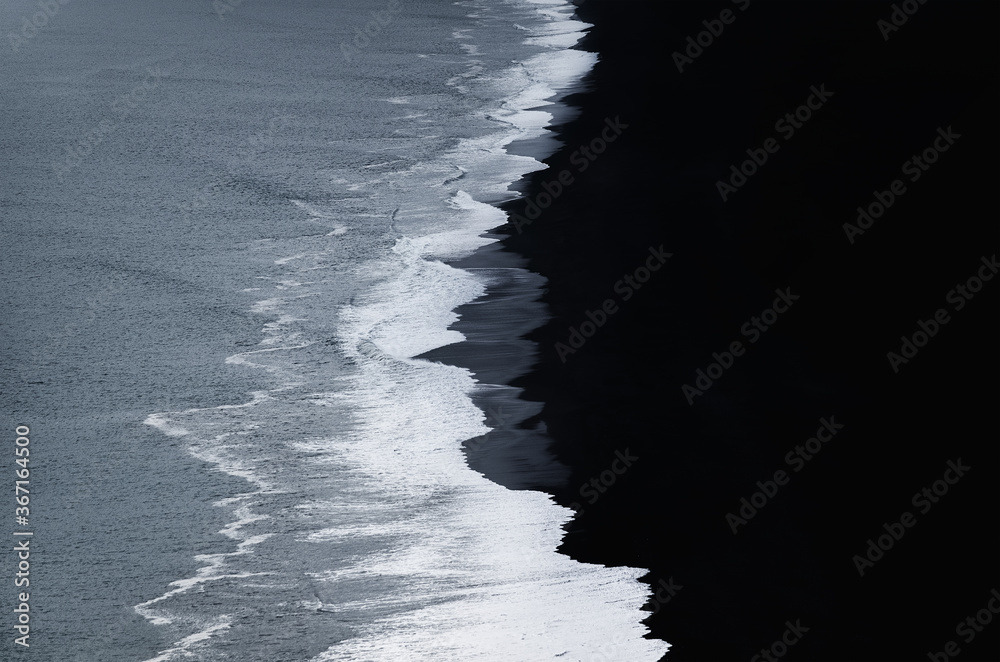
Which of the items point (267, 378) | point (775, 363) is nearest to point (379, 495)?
point (267, 378)

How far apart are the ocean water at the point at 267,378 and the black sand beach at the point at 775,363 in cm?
23

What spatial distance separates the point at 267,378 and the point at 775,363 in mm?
1848

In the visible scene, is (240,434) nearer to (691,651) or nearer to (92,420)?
(92,420)

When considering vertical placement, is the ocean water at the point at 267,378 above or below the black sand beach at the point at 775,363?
below

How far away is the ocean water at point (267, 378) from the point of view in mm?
2969

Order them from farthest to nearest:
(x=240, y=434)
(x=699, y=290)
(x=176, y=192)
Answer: (x=176, y=192) < (x=699, y=290) < (x=240, y=434)

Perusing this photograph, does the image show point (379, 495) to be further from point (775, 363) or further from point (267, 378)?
point (775, 363)

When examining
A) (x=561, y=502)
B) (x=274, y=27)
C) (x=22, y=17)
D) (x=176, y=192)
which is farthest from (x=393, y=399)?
(x=22, y=17)

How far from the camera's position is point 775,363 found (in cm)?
435

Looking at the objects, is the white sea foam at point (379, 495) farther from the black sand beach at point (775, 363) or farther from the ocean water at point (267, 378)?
the black sand beach at point (775, 363)

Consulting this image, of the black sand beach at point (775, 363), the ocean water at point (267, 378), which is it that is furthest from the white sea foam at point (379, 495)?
the black sand beach at point (775, 363)

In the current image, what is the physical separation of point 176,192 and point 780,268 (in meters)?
3.10

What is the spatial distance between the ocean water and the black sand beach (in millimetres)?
232

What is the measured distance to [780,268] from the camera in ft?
17.0
